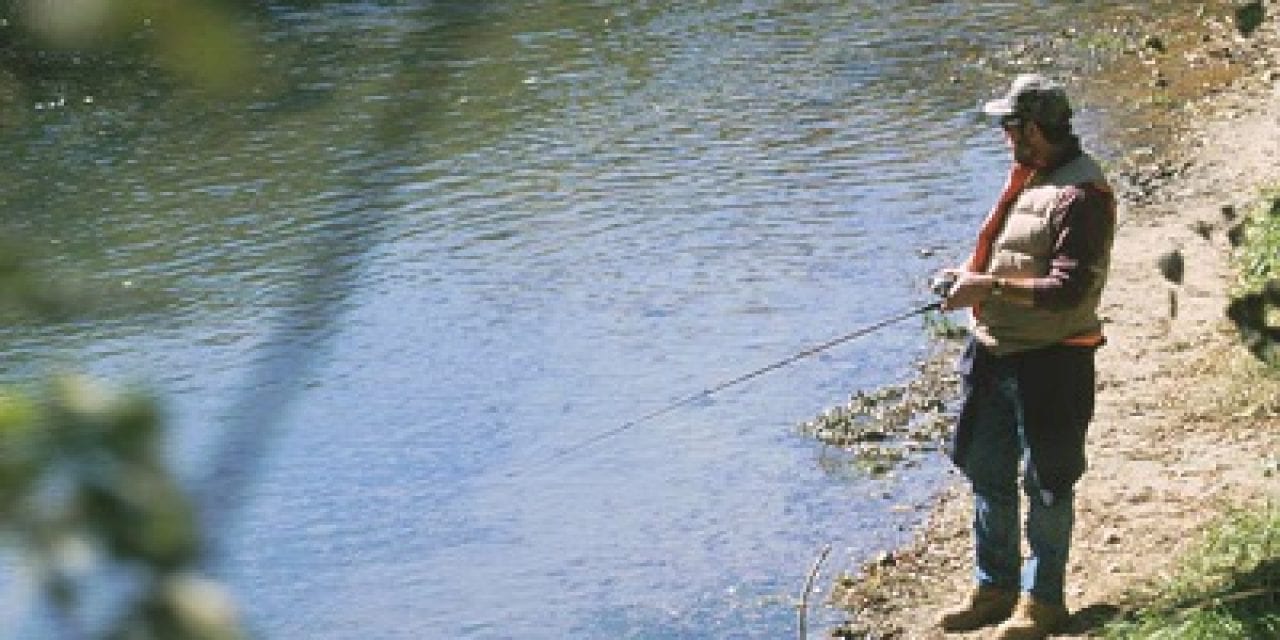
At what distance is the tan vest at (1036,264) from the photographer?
5348 millimetres

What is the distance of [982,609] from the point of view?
6148 millimetres

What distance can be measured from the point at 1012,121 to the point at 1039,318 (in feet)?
1.62

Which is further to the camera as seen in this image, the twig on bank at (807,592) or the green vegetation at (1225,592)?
the twig on bank at (807,592)

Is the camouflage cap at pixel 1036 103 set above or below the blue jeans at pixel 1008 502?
above

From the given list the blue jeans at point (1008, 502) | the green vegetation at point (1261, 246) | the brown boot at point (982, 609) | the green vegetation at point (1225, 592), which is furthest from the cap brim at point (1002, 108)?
the green vegetation at point (1261, 246)

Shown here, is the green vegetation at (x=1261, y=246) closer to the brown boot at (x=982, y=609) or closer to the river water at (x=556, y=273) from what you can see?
the river water at (x=556, y=273)

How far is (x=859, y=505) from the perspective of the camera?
8.04 m

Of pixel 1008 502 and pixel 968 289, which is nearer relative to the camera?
pixel 968 289

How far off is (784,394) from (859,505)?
1405 mm

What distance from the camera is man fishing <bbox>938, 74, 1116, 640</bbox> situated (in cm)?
531

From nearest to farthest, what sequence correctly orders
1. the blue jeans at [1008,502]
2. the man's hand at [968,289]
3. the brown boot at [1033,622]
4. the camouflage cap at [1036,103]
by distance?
the camouflage cap at [1036,103]
the man's hand at [968,289]
the blue jeans at [1008,502]
the brown boot at [1033,622]

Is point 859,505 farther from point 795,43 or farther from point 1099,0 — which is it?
point 1099,0

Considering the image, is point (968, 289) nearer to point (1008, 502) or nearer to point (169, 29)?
point (1008, 502)

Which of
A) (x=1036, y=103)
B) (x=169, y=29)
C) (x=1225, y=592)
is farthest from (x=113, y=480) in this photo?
(x=1225, y=592)
